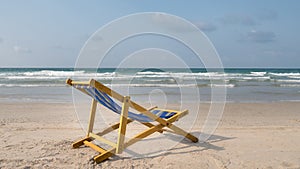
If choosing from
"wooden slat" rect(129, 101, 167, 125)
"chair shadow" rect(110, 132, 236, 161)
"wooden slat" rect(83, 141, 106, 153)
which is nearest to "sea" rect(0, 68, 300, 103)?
"wooden slat" rect(129, 101, 167, 125)

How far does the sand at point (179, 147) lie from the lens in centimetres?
344

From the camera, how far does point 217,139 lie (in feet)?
15.3

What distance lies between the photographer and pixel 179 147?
4.21 meters

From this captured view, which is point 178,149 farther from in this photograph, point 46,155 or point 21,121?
point 21,121

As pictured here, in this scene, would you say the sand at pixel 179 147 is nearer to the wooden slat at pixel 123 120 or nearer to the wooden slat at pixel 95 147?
the wooden slat at pixel 95 147

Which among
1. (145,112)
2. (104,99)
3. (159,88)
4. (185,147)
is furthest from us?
(159,88)

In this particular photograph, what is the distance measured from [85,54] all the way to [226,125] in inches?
143

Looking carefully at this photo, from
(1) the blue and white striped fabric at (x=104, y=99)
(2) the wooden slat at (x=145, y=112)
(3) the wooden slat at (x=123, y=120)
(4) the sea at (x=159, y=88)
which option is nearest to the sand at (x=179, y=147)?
(3) the wooden slat at (x=123, y=120)

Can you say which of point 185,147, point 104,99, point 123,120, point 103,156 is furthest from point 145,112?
point 185,147

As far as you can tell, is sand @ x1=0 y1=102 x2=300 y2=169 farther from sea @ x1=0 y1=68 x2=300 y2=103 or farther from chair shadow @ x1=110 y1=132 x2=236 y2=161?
sea @ x1=0 y1=68 x2=300 y2=103

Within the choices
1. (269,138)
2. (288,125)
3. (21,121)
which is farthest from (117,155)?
(288,125)

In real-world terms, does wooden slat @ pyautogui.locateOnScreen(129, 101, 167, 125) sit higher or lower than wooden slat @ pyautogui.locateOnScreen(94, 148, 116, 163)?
higher

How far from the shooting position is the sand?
3443 mm

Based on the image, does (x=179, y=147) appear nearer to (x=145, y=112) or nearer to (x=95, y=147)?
(x=145, y=112)
